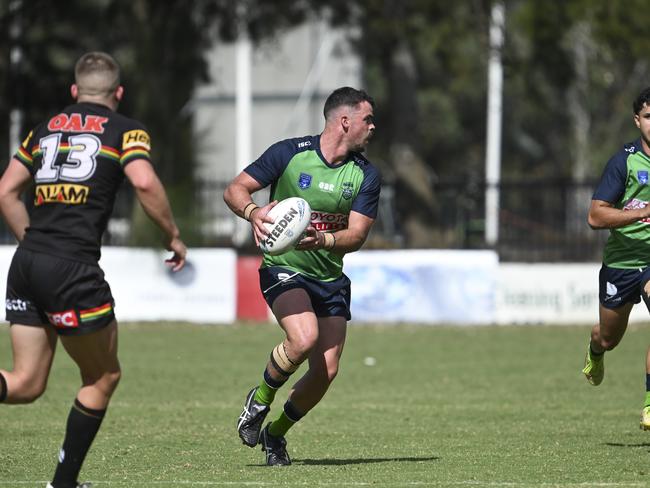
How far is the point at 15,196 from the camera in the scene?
6543mm

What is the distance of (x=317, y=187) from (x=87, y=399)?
2.27m

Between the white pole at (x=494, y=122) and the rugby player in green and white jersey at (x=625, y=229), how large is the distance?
1210 centimetres

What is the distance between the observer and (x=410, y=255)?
19.5 m

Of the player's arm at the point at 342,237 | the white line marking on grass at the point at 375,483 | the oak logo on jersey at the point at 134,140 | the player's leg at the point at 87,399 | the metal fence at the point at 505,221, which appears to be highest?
the oak logo on jersey at the point at 134,140

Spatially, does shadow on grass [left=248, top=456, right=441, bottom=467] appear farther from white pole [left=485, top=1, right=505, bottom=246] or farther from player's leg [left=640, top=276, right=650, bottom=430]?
white pole [left=485, top=1, right=505, bottom=246]

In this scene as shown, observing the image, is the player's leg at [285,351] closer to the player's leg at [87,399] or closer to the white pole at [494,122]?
the player's leg at [87,399]

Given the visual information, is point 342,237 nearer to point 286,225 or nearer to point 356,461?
point 286,225

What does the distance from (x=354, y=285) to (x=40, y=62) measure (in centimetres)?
1069

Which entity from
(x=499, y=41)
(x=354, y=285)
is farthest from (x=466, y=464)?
(x=499, y=41)

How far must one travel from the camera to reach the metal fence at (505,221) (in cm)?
2097

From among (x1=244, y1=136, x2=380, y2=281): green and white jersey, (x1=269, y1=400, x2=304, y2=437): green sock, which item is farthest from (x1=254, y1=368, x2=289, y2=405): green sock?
(x1=244, y1=136, x2=380, y2=281): green and white jersey

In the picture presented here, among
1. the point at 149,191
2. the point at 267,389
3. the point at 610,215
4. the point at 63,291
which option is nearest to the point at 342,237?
the point at 267,389

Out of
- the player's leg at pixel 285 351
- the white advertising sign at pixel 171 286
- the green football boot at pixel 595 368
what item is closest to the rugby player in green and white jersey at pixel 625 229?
the green football boot at pixel 595 368

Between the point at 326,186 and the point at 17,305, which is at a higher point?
the point at 326,186
